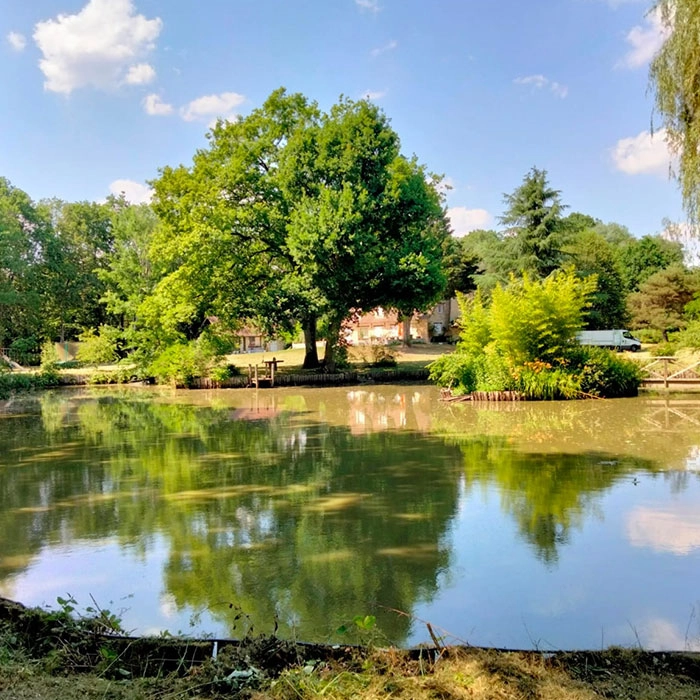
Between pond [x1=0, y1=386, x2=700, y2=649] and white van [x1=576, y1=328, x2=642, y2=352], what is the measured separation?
21619 mm

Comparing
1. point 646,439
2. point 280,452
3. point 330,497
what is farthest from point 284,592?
point 646,439

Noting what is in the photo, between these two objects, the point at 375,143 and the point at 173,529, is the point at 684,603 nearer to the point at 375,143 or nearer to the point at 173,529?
the point at 173,529

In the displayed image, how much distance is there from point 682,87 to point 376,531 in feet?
24.5

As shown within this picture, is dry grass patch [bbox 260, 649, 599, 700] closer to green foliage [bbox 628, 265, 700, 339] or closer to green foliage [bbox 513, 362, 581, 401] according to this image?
green foliage [bbox 513, 362, 581, 401]

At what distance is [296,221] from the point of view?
22688mm

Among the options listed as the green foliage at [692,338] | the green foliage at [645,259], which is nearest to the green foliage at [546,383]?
the green foliage at [692,338]

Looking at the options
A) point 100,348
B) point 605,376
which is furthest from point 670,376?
point 100,348

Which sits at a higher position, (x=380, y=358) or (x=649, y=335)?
(x=649, y=335)

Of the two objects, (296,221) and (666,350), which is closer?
(296,221)

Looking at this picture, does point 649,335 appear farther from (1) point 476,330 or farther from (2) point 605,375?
(1) point 476,330

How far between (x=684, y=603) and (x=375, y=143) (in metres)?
21.7

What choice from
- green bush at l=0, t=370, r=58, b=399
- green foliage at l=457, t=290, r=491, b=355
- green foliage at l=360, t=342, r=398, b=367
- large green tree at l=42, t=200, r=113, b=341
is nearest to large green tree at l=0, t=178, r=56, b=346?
large green tree at l=42, t=200, r=113, b=341

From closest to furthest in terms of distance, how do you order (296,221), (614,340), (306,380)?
1. (296,221)
2. (306,380)
3. (614,340)

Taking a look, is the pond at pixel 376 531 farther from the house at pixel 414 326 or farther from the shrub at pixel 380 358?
the house at pixel 414 326
